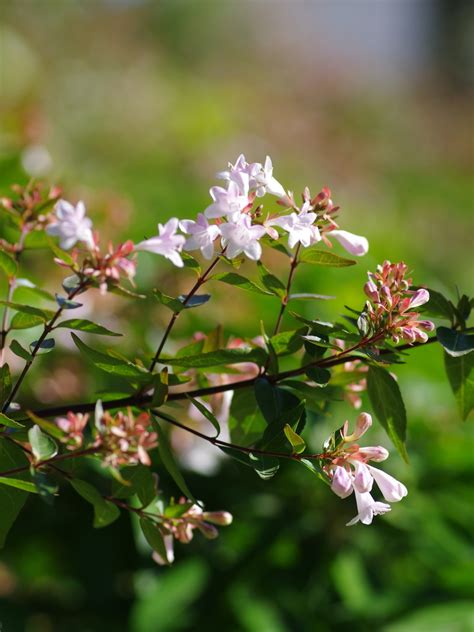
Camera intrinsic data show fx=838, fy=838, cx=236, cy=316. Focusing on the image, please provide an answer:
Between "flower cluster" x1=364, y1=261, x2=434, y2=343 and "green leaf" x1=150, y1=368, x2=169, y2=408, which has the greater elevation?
"flower cluster" x1=364, y1=261, x2=434, y2=343

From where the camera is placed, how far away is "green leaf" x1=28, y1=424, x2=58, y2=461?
71cm

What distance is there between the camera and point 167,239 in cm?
75

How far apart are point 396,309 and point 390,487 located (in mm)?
167

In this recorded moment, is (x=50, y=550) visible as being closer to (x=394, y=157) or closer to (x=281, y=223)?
(x=281, y=223)

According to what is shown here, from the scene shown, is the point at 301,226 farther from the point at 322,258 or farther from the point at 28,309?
the point at 28,309

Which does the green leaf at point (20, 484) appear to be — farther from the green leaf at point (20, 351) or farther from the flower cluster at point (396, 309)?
the flower cluster at point (396, 309)

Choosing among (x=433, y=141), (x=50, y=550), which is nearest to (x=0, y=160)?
(x=50, y=550)

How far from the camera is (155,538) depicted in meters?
0.80

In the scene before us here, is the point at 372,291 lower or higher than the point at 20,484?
higher

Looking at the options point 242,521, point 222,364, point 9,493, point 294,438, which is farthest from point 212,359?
point 242,521

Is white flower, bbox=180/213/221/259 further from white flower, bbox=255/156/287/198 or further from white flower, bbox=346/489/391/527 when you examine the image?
white flower, bbox=346/489/391/527

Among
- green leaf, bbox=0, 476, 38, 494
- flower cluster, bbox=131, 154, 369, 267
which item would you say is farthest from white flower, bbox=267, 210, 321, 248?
green leaf, bbox=0, 476, 38, 494

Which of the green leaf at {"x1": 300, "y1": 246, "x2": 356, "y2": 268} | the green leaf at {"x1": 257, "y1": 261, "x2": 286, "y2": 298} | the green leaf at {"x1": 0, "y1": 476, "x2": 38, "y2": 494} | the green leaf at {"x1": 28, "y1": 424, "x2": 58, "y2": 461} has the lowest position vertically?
the green leaf at {"x1": 0, "y1": 476, "x2": 38, "y2": 494}

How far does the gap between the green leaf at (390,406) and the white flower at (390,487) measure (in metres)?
0.04
